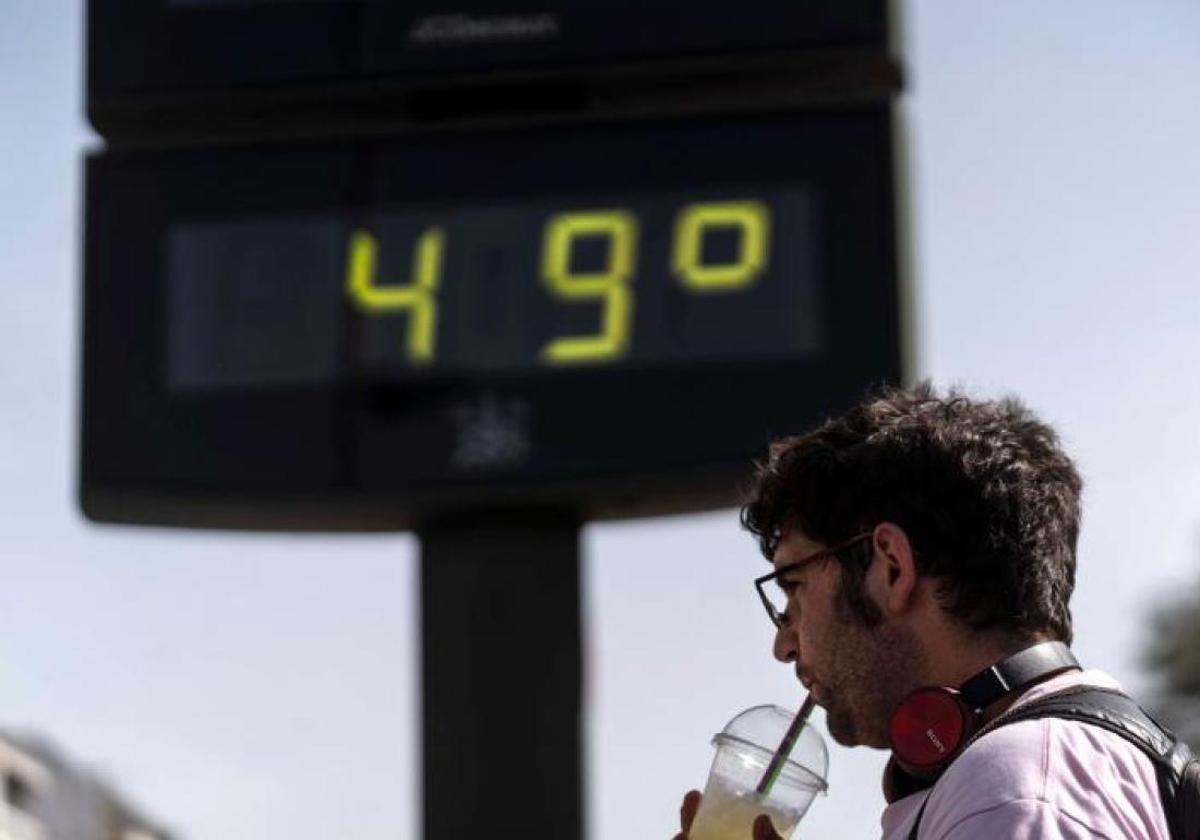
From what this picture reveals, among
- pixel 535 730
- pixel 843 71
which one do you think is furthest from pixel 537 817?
pixel 843 71

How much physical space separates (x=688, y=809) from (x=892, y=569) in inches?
14.3

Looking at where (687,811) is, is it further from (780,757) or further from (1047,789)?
(1047,789)

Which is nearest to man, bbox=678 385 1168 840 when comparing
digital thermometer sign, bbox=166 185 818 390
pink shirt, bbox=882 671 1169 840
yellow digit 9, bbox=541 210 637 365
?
pink shirt, bbox=882 671 1169 840

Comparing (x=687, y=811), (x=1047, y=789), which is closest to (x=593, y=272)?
(x=687, y=811)

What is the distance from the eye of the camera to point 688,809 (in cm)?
257

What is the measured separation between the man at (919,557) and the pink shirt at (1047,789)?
0.33 ft

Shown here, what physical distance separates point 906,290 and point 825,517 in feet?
14.9

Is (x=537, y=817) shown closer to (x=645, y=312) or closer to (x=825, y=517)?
(x=645, y=312)

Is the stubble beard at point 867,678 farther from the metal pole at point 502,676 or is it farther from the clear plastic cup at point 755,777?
the metal pole at point 502,676

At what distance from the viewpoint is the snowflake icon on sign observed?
705cm

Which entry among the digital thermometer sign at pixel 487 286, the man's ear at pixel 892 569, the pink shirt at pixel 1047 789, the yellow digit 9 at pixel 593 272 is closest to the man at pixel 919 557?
the man's ear at pixel 892 569

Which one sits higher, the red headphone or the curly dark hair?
the curly dark hair

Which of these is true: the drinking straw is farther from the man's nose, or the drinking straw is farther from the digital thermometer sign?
the digital thermometer sign

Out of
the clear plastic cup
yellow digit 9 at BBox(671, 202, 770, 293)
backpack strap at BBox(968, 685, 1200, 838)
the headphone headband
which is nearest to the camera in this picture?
backpack strap at BBox(968, 685, 1200, 838)
